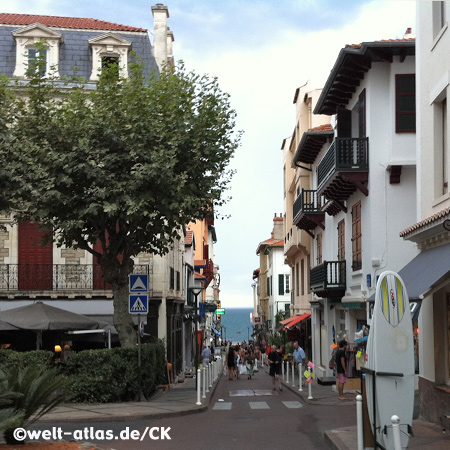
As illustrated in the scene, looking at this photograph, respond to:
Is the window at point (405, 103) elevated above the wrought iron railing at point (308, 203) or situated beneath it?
elevated above

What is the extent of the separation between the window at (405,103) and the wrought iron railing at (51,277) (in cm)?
1305

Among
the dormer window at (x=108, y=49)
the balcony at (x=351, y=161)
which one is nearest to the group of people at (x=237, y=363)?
the dormer window at (x=108, y=49)

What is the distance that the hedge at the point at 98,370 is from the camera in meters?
20.0

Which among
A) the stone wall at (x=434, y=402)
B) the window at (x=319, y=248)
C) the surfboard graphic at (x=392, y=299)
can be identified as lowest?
the stone wall at (x=434, y=402)

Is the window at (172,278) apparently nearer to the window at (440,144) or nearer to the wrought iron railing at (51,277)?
the wrought iron railing at (51,277)

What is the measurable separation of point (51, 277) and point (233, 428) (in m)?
16.6

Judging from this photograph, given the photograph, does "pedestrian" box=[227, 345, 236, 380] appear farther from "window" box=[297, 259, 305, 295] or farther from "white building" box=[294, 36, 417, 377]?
"white building" box=[294, 36, 417, 377]

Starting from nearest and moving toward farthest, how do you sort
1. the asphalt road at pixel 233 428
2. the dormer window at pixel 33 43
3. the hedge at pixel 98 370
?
the asphalt road at pixel 233 428 < the hedge at pixel 98 370 < the dormer window at pixel 33 43

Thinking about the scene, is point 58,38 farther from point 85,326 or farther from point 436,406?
point 436,406

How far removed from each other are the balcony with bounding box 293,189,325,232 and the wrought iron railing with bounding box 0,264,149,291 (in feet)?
29.4

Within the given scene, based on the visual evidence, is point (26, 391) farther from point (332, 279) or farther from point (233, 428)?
point (332, 279)

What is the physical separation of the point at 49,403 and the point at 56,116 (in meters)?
12.1

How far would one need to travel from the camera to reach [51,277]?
30.8 metres

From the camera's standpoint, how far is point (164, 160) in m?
21.2
